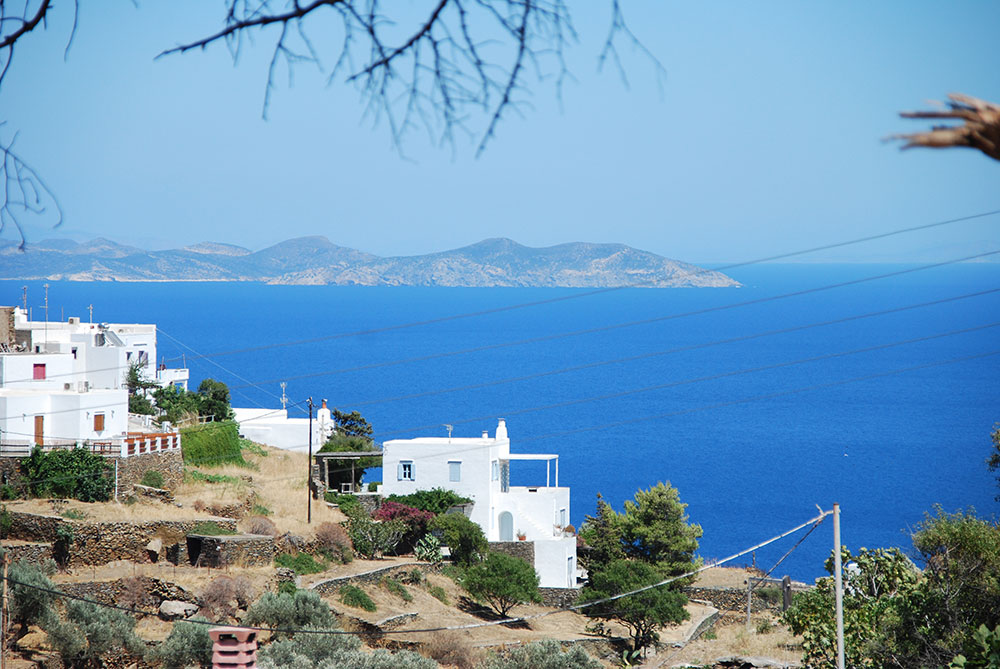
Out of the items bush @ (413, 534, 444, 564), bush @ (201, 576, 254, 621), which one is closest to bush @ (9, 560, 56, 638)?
bush @ (201, 576, 254, 621)

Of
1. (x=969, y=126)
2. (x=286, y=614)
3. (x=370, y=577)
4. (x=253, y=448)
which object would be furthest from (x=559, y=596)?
(x=969, y=126)

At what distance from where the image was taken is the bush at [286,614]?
2159cm

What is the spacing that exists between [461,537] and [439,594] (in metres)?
3.40

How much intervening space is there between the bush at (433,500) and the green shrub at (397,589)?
6.40 metres

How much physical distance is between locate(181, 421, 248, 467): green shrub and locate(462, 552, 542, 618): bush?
974 cm

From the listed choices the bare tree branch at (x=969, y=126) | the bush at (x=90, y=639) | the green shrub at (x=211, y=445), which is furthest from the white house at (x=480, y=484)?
the bare tree branch at (x=969, y=126)

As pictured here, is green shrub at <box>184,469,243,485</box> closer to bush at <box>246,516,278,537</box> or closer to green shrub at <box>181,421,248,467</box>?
green shrub at <box>181,421,248,467</box>

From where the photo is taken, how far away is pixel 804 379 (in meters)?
140

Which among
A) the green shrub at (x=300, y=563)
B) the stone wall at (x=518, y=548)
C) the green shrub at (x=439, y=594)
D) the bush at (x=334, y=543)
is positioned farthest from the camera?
the stone wall at (x=518, y=548)

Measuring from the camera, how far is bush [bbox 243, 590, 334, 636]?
21594 mm

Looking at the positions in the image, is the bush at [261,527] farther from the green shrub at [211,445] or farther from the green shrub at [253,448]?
the green shrub at [253,448]

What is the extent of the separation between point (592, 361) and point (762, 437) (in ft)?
166

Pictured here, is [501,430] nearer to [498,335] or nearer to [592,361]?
[592,361]

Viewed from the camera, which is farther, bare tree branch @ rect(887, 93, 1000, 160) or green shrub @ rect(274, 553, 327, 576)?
green shrub @ rect(274, 553, 327, 576)
